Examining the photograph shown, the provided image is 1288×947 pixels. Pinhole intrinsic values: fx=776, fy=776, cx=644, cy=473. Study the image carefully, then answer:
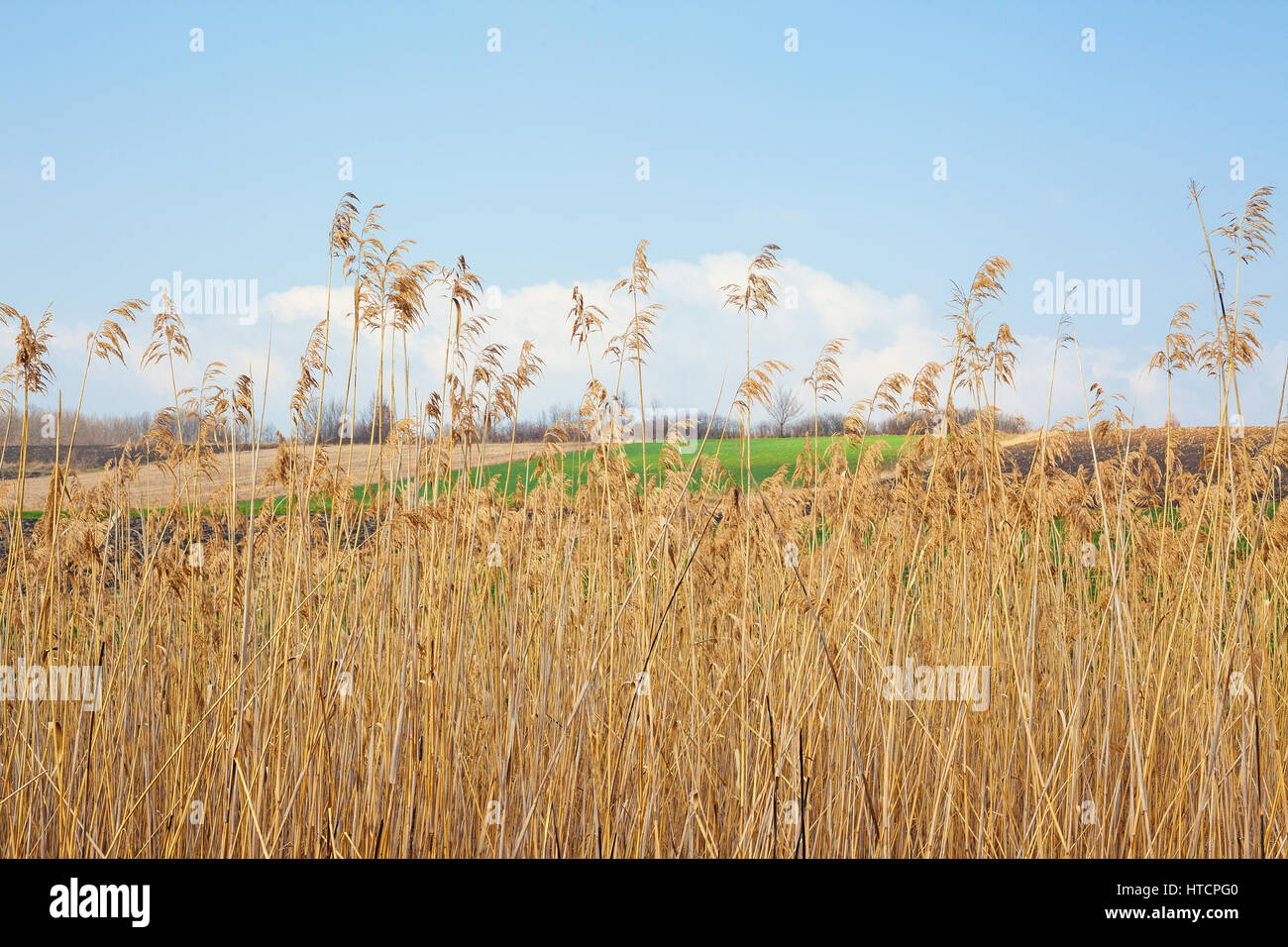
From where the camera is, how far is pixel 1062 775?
2.68 meters

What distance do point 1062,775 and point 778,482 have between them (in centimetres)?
161

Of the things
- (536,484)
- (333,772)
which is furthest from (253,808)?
(536,484)

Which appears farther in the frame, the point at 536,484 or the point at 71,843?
the point at 536,484

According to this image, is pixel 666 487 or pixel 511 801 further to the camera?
pixel 666 487

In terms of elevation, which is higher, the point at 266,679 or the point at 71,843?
the point at 266,679

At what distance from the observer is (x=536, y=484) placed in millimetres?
3596

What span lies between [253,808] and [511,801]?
0.73 m
